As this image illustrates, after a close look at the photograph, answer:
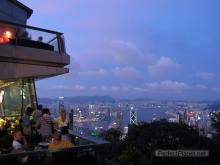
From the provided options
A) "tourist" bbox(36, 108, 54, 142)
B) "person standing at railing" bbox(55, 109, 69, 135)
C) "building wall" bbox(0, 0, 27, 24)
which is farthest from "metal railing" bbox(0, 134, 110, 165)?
"building wall" bbox(0, 0, 27, 24)

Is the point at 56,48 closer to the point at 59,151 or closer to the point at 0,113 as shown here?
the point at 0,113

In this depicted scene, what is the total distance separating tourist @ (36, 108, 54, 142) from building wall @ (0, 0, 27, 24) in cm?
1254

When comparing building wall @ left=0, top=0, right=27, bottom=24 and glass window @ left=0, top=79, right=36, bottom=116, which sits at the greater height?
building wall @ left=0, top=0, right=27, bottom=24

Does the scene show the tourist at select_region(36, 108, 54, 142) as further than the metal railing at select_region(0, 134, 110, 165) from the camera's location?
Yes

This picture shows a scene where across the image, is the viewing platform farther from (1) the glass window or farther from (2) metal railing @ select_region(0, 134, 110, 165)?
(2) metal railing @ select_region(0, 134, 110, 165)

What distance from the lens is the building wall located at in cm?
2623

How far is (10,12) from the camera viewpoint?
2770 centimetres

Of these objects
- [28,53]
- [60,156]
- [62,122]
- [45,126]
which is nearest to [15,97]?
[28,53]

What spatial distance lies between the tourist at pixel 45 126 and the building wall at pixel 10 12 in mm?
12539

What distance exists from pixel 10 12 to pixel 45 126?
50.8 ft

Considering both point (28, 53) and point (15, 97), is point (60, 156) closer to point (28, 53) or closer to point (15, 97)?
point (28, 53)

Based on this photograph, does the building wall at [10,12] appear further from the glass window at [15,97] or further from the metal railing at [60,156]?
the metal railing at [60,156]

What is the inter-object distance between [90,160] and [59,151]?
780 mm

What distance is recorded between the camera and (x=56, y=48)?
20.9m
